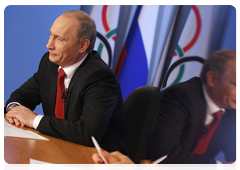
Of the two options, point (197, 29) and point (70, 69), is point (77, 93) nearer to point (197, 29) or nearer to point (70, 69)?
point (70, 69)

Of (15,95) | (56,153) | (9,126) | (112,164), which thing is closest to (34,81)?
(15,95)

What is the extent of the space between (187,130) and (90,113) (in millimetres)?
645

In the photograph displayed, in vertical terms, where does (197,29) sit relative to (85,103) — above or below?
above

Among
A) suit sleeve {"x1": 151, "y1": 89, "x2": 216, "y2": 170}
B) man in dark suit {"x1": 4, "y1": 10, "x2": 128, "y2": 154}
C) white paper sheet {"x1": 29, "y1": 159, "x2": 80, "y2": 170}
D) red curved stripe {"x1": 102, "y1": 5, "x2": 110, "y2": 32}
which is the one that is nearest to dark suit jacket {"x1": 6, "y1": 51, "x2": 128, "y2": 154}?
man in dark suit {"x1": 4, "y1": 10, "x2": 128, "y2": 154}

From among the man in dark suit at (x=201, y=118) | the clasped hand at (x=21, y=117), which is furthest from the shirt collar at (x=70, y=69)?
the man in dark suit at (x=201, y=118)

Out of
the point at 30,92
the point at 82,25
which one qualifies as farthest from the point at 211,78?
the point at 30,92

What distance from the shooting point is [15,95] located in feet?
3.99

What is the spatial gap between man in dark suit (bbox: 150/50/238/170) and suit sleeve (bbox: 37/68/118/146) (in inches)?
21.1

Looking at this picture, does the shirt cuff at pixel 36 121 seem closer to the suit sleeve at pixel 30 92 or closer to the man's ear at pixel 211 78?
the suit sleeve at pixel 30 92

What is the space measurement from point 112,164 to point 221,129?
344 millimetres

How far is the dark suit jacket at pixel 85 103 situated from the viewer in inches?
35.9

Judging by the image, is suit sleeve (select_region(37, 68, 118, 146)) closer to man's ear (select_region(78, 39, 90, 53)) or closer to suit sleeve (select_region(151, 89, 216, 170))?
man's ear (select_region(78, 39, 90, 53))

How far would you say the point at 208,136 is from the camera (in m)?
0.36
